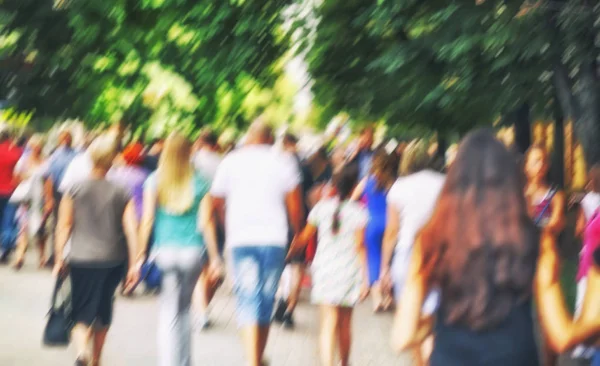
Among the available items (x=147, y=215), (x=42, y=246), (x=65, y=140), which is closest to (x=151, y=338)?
(x=147, y=215)

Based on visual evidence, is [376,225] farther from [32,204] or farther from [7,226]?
[7,226]

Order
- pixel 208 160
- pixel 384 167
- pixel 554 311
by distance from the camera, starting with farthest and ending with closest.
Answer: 1. pixel 208 160
2. pixel 384 167
3. pixel 554 311

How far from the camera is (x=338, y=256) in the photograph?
27.5 ft

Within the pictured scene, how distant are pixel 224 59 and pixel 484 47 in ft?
48.2

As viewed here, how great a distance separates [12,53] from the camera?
2761cm

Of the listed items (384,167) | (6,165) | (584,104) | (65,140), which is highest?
(384,167)

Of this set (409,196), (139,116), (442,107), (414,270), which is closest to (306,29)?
(442,107)

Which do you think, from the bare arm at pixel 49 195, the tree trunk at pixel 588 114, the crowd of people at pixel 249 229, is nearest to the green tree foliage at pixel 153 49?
the bare arm at pixel 49 195

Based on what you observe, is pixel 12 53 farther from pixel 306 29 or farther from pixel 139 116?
pixel 306 29

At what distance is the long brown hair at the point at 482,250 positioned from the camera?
11.9ft

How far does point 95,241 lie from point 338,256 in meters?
1.73

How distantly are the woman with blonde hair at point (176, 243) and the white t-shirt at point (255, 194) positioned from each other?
0.22 meters

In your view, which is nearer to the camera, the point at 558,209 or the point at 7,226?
the point at 558,209

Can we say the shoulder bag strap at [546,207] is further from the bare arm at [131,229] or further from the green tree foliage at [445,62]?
the green tree foliage at [445,62]
